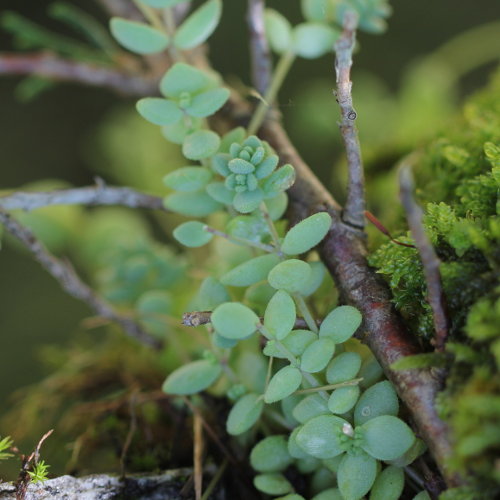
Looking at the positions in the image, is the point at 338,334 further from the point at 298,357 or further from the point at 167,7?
the point at 167,7

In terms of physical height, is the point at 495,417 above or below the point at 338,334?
below

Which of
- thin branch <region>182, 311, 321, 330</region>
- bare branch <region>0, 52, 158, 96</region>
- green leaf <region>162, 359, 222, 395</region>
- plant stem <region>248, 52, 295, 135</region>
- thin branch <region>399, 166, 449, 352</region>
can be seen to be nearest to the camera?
thin branch <region>399, 166, 449, 352</region>

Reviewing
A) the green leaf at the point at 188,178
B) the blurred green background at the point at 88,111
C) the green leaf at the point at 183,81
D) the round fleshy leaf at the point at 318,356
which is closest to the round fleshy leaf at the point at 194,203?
the green leaf at the point at 188,178

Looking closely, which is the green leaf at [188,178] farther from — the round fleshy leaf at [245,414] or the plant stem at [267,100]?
the round fleshy leaf at [245,414]

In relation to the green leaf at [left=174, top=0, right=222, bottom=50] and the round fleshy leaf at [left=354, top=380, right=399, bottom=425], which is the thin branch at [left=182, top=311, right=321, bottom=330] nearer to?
the round fleshy leaf at [left=354, top=380, right=399, bottom=425]

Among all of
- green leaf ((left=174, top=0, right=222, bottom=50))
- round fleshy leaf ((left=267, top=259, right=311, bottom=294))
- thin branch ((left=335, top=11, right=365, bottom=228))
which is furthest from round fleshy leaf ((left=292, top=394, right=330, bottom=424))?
green leaf ((left=174, top=0, right=222, bottom=50))

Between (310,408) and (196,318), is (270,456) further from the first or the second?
(196,318)

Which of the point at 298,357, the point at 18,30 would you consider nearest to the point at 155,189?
the point at 18,30
